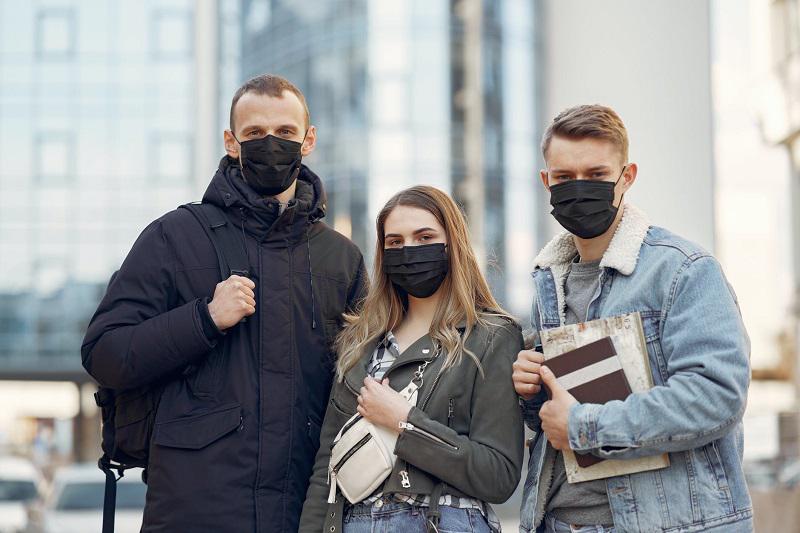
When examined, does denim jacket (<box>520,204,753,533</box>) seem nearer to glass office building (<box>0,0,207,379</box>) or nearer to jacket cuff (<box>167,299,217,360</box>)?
jacket cuff (<box>167,299,217,360</box>)

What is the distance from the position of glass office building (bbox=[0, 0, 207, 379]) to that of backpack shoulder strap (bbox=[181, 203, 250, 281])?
29.9m

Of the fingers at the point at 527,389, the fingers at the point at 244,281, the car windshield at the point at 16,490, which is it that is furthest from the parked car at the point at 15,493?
the fingers at the point at 527,389

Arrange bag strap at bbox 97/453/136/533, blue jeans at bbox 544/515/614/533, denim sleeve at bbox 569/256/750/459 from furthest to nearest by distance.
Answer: bag strap at bbox 97/453/136/533 < blue jeans at bbox 544/515/614/533 < denim sleeve at bbox 569/256/750/459

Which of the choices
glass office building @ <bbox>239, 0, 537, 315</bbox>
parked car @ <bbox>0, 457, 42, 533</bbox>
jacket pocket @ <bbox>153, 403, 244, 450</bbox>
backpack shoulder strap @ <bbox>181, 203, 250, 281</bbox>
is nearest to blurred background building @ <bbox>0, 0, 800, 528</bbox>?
glass office building @ <bbox>239, 0, 537, 315</bbox>

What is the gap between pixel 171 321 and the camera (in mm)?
3422

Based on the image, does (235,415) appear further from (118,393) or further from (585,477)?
(585,477)

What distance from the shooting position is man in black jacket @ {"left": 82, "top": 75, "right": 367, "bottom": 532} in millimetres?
3402

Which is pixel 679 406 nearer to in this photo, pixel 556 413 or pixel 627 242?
pixel 556 413

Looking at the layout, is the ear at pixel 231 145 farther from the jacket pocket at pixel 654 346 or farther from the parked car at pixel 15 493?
the parked car at pixel 15 493

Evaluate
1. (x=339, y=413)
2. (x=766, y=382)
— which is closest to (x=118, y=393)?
(x=339, y=413)

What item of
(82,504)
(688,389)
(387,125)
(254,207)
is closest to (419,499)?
(688,389)

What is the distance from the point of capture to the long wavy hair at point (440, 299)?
3508 millimetres

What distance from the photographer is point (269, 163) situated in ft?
12.1

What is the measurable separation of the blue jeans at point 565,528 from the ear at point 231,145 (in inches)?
67.0
